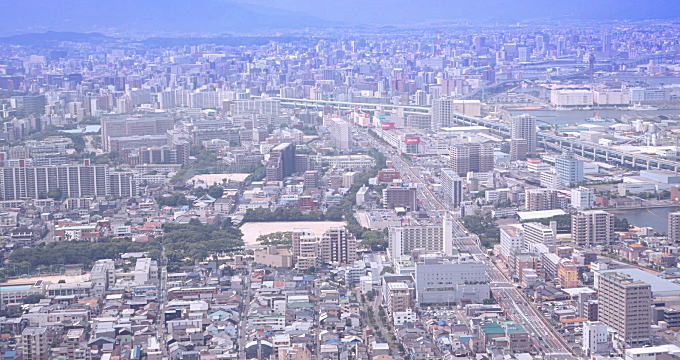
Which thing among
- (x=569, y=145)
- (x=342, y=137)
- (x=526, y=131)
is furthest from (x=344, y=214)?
(x=569, y=145)

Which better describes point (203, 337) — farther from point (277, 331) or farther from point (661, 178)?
point (661, 178)

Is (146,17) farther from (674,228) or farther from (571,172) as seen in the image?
(674,228)

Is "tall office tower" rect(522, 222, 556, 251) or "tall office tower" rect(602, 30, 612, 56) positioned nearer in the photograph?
"tall office tower" rect(522, 222, 556, 251)

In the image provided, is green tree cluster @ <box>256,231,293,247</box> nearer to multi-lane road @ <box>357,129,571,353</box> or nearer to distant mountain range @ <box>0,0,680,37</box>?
multi-lane road @ <box>357,129,571,353</box>

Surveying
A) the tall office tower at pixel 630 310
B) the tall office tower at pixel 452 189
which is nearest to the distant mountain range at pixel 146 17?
the tall office tower at pixel 452 189

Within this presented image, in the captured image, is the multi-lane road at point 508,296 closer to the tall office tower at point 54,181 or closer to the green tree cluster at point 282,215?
the green tree cluster at point 282,215

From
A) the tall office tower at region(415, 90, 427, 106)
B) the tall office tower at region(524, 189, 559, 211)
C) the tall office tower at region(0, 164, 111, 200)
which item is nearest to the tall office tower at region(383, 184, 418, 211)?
the tall office tower at region(524, 189, 559, 211)

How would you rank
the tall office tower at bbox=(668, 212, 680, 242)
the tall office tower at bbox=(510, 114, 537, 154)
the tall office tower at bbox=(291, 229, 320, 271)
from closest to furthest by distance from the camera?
the tall office tower at bbox=(291, 229, 320, 271) < the tall office tower at bbox=(668, 212, 680, 242) < the tall office tower at bbox=(510, 114, 537, 154)

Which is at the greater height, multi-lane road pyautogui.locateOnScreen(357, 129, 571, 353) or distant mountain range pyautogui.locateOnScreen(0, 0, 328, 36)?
distant mountain range pyautogui.locateOnScreen(0, 0, 328, 36)
